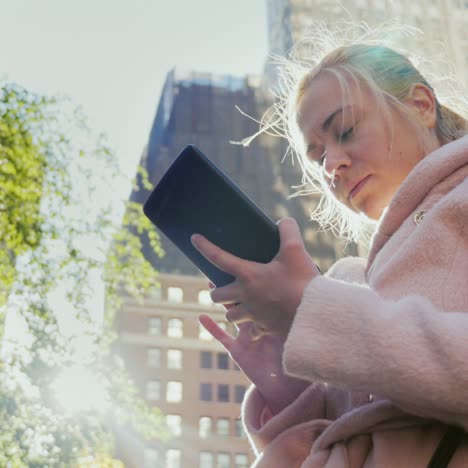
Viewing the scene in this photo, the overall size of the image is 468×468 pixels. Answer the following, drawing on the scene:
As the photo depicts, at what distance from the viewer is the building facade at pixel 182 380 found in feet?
143

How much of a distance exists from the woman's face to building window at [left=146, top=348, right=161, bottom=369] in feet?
149

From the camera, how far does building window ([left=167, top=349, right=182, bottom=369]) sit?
45594 millimetres

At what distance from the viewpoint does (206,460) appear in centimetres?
4338

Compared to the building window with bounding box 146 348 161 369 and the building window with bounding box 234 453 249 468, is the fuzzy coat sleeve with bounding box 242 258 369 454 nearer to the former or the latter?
the building window with bounding box 234 453 249 468

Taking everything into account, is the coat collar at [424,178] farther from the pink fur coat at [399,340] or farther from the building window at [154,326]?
the building window at [154,326]

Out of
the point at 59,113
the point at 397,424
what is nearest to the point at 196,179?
the point at 397,424

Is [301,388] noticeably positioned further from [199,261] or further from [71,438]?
Result: [71,438]

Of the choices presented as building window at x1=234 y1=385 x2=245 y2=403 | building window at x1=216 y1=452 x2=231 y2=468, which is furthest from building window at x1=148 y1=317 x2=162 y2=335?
building window at x1=216 y1=452 x2=231 y2=468

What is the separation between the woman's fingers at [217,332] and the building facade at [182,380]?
42.3 m

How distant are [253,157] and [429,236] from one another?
42.5m

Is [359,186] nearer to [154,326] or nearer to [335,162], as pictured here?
[335,162]

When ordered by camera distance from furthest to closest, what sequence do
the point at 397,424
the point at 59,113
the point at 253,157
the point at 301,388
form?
the point at 253,157 → the point at 59,113 → the point at 301,388 → the point at 397,424

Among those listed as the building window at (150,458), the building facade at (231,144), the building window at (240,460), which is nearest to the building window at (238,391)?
the building window at (240,460)

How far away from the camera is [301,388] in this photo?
1.22m
